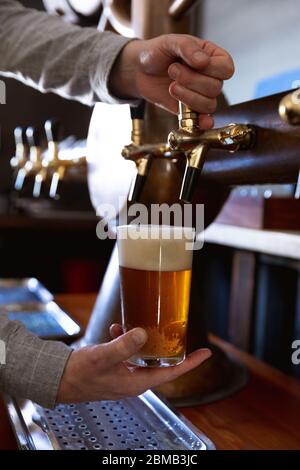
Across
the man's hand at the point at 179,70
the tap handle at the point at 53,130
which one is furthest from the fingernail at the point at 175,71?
the tap handle at the point at 53,130

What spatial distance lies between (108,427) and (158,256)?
0.38 m

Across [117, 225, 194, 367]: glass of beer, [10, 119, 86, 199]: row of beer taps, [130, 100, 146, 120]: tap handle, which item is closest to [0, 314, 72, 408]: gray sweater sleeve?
[117, 225, 194, 367]: glass of beer

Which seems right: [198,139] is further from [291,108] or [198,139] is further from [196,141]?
[291,108]

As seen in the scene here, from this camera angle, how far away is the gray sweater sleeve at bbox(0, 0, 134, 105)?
1098 millimetres

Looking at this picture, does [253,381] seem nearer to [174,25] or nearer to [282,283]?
[282,283]

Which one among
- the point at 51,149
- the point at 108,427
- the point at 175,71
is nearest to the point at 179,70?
the point at 175,71

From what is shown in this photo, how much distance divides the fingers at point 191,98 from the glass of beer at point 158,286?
21 cm

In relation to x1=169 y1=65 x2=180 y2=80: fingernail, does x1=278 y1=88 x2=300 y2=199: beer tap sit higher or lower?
lower

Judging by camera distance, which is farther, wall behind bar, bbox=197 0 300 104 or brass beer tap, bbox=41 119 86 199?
wall behind bar, bbox=197 0 300 104

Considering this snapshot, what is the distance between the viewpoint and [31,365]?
0.73 m

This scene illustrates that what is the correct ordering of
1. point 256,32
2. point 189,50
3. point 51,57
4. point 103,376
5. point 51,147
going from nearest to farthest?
point 103,376
point 189,50
point 51,57
point 51,147
point 256,32

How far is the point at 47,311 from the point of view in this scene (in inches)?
69.2

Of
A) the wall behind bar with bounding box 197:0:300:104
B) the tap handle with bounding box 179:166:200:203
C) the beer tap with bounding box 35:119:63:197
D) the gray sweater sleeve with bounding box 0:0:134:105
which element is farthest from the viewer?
the wall behind bar with bounding box 197:0:300:104

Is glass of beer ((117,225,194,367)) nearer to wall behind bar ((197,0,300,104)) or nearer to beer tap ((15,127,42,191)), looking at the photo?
beer tap ((15,127,42,191))
